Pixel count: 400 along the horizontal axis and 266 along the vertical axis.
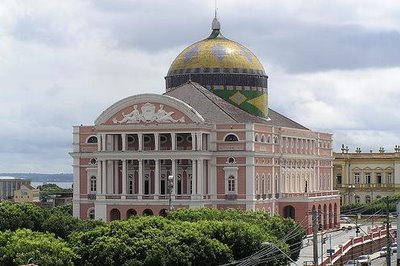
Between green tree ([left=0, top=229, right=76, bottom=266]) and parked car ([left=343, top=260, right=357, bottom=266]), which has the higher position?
green tree ([left=0, top=229, right=76, bottom=266])

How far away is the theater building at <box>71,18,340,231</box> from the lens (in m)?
124

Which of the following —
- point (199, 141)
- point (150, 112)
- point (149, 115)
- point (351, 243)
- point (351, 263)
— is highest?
point (150, 112)

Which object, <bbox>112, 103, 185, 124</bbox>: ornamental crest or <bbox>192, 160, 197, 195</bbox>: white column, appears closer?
<bbox>192, 160, 197, 195</bbox>: white column

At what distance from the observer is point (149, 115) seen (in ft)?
408

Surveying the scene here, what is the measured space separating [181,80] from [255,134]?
16.2 metres

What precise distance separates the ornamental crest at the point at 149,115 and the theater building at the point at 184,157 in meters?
0.10

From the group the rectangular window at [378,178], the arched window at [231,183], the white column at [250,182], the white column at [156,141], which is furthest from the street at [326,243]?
the rectangular window at [378,178]

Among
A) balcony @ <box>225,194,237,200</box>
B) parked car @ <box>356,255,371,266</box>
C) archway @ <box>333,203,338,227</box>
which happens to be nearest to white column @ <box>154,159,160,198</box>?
balcony @ <box>225,194,237,200</box>

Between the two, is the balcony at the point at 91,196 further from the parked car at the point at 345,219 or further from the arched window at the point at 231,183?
the parked car at the point at 345,219

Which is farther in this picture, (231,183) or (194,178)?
(231,183)

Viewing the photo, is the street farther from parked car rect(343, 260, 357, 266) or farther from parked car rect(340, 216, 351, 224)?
parked car rect(340, 216, 351, 224)

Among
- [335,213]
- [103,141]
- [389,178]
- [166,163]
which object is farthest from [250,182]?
[389,178]

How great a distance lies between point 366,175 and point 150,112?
213ft

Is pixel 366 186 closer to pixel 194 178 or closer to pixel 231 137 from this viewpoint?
pixel 231 137
